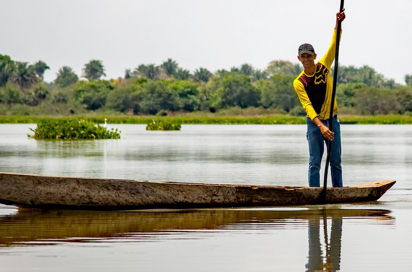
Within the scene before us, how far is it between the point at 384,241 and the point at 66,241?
247 centimetres

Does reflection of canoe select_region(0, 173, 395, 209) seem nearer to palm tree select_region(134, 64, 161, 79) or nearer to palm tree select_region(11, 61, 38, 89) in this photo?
palm tree select_region(11, 61, 38, 89)

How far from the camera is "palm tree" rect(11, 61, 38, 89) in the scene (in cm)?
9131

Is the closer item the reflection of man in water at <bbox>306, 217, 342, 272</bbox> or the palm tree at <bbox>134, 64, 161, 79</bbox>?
the reflection of man in water at <bbox>306, 217, 342, 272</bbox>

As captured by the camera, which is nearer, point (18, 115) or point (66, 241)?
point (66, 241)

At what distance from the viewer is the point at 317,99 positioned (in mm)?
7707

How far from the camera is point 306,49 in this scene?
298 inches

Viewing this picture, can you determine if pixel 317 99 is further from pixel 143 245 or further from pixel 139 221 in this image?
pixel 143 245

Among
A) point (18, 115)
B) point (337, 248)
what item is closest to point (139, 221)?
point (337, 248)

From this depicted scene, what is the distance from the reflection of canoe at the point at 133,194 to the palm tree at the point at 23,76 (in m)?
86.8

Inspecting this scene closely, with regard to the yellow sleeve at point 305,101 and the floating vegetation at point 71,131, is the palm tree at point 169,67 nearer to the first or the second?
the floating vegetation at point 71,131

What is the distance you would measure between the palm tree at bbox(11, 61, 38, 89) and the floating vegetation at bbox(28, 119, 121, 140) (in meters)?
64.6

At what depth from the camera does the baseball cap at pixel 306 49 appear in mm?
7562

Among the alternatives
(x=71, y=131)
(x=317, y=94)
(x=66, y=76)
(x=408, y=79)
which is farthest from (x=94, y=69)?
(x=317, y=94)

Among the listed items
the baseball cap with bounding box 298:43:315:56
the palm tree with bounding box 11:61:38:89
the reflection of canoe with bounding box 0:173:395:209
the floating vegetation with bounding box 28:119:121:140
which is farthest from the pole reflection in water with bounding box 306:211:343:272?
the palm tree with bounding box 11:61:38:89
